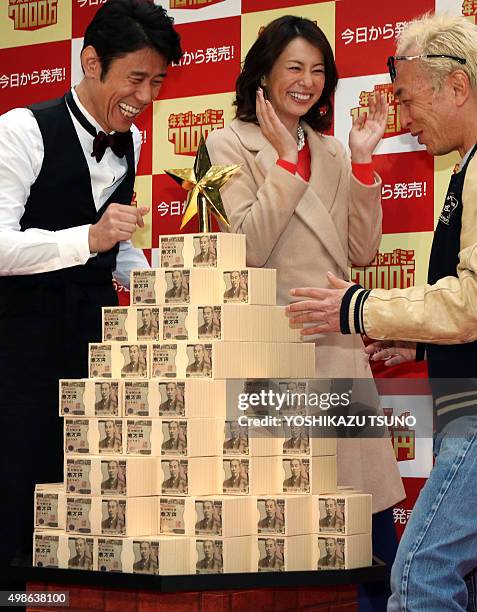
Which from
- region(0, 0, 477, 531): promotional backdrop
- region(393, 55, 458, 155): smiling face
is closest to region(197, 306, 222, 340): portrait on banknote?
region(393, 55, 458, 155): smiling face

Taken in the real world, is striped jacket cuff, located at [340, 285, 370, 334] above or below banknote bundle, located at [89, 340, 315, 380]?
above

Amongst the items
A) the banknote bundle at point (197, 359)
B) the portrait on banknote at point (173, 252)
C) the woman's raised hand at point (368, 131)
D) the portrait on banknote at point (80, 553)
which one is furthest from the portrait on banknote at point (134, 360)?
the woman's raised hand at point (368, 131)

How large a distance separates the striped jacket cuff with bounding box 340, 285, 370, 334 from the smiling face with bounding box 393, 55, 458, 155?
40 centimetres

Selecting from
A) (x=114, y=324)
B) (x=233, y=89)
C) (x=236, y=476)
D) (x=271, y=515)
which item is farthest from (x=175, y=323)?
(x=233, y=89)

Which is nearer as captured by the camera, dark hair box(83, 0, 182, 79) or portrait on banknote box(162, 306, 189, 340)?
portrait on banknote box(162, 306, 189, 340)

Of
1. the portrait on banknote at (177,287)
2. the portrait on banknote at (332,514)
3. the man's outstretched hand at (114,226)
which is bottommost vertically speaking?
the portrait on banknote at (332,514)

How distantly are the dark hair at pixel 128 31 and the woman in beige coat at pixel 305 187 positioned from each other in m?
0.34

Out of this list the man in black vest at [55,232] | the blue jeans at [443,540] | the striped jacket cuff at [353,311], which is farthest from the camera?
the man in black vest at [55,232]

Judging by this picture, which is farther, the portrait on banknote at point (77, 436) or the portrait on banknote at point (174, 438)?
the portrait on banknote at point (77, 436)

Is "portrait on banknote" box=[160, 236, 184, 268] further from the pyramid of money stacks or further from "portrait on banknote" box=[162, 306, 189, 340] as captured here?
"portrait on banknote" box=[162, 306, 189, 340]

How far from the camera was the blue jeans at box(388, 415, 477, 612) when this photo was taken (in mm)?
2225

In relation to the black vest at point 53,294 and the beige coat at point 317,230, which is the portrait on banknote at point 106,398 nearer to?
the black vest at point 53,294

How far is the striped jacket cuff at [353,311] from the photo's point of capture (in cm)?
243

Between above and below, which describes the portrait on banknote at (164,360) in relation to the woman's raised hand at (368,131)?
below
